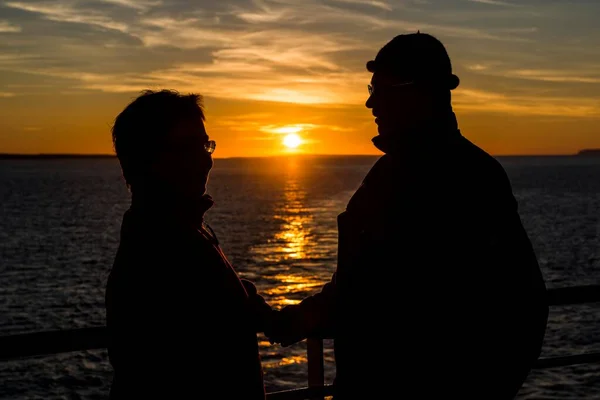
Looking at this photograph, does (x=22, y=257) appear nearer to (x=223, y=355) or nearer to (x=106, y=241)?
(x=106, y=241)

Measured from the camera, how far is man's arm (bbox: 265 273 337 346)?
3.01m

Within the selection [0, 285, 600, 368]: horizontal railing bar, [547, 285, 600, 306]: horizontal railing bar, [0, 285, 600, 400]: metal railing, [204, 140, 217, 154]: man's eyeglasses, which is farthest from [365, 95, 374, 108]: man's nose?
[547, 285, 600, 306]: horizontal railing bar

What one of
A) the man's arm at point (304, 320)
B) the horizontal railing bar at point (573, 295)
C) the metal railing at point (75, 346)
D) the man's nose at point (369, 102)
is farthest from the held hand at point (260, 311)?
the horizontal railing bar at point (573, 295)

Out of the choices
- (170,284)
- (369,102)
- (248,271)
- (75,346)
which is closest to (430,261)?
(369,102)

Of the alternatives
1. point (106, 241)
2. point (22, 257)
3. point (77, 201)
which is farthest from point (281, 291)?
point (77, 201)

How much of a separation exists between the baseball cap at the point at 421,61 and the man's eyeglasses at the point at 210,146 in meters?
0.66

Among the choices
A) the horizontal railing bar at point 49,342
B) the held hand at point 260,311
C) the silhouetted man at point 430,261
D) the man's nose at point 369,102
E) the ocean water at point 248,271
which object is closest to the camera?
the silhouetted man at point 430,261

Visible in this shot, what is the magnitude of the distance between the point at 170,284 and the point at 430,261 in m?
0.83

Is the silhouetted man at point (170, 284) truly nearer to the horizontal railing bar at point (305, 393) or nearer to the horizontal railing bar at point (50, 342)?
the horizontal railing bar at point (50, 342)

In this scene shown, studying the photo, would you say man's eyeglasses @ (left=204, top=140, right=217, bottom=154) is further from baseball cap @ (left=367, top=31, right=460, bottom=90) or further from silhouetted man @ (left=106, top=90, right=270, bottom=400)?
baseball cap @ (left=367, top=31, right=460, bottom=90)

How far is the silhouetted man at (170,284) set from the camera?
235 cm

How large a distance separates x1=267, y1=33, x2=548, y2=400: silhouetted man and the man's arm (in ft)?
1.64

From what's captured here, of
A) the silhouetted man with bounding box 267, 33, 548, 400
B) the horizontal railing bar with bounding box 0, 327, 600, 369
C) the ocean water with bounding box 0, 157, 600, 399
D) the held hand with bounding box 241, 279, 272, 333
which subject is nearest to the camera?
the silhouetted man with bounding box 267, 33, 548, 400

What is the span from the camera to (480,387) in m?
2.33
